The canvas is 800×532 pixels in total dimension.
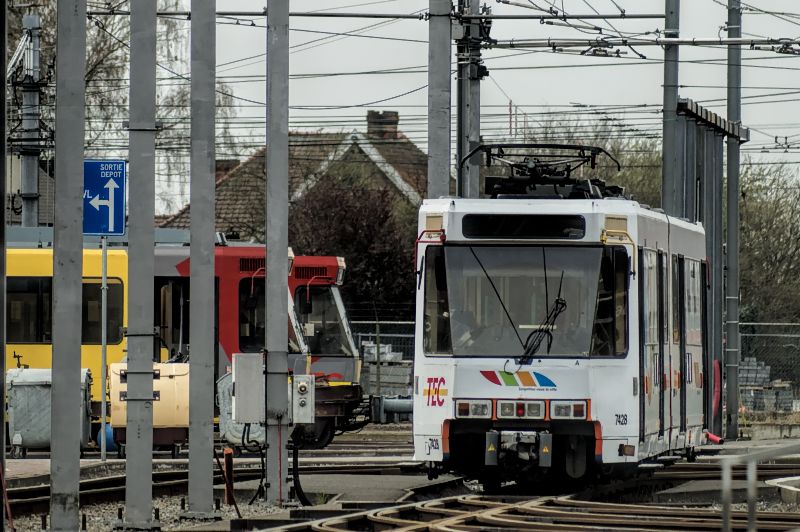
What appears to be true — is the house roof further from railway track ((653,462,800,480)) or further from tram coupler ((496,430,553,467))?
tram coupler ((496,430,553,467))

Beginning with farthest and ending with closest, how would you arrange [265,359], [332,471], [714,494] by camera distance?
1. [332,471]
2. [714,494]
3. [265,359]

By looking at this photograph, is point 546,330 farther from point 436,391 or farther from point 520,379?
point 436,391

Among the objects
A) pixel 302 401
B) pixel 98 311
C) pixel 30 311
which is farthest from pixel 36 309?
pixel 302 401

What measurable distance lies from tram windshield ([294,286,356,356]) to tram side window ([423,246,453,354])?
37.2ft

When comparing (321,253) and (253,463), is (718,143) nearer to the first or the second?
(253,463)

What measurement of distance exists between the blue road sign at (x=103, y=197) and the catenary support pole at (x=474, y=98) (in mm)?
10383

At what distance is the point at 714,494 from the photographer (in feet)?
58.9

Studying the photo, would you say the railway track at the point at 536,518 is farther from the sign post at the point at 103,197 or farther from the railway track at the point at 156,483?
the railway track at the point at 156,483

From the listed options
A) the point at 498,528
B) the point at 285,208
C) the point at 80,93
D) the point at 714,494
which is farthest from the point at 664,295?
the point at 80,93

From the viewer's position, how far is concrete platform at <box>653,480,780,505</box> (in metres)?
17.3

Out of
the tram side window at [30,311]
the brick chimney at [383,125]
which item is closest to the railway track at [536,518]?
the tram side window at [30,311]

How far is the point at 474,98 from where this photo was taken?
26938 mm

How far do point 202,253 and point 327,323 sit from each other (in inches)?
→ 534

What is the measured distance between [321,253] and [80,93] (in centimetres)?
4018
